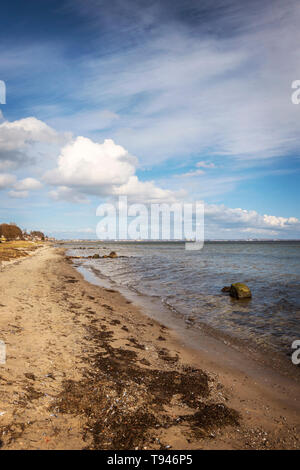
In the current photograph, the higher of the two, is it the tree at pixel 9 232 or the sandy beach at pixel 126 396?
the tree at pixel 9 232

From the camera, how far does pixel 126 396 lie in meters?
6.15

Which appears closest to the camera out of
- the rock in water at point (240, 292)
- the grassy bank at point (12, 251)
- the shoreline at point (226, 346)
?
the shoreline at point (226, 346)

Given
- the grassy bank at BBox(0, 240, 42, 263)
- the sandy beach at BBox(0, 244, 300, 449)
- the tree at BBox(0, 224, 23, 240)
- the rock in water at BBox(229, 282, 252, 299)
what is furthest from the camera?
the tree at BBox(0, 224, 23, 240)

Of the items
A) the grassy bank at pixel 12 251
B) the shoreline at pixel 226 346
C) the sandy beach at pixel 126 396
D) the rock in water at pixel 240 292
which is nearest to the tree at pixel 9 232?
the grassy bank at pixel 12 251

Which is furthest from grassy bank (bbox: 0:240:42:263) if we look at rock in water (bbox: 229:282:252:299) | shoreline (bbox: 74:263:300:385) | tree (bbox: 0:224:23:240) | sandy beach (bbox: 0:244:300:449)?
tree (bbox: 0:224:23:240)

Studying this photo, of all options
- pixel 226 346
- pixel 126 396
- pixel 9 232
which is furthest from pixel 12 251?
pixel 9 232

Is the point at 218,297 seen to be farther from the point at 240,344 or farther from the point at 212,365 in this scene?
the point at 212,365

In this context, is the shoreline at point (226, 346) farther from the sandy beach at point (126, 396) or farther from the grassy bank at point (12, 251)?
the grassy bank at point (12, 251)

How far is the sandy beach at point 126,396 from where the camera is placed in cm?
482

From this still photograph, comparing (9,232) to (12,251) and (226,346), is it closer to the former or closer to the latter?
(12,251)

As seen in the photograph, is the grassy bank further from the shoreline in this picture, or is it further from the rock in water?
Result: the rock in water

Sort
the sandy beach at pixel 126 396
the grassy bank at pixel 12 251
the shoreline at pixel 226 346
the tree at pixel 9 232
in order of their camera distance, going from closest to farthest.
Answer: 1. the sandy beach at pixel 126 396
2. the shoreline at pixel 226 346
3. the grassy bank at pixel 12 251
4. the tree at pixel 9 232

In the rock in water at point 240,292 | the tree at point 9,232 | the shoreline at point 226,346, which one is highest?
the tree at point 9,232

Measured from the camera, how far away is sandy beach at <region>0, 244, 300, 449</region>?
190 inches
